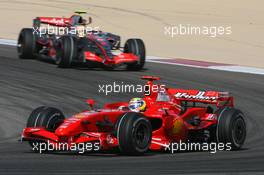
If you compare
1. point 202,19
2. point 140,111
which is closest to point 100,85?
point 140,111

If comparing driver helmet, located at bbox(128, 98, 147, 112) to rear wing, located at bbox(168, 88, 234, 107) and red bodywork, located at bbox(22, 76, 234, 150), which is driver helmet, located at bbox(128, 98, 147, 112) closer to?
red bodywork, located at bbox(22, 76, 234, 150)

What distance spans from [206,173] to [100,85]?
38.8 ft

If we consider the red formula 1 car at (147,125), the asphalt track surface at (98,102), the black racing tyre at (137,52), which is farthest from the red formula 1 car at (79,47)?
the red formula 1 car at (147,125)

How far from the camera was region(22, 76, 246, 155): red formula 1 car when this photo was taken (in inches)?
519

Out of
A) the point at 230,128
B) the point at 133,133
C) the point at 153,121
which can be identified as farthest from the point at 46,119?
the point at 230,128

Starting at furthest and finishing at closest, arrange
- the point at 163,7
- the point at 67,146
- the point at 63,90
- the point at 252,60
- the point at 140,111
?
the point at 163,7
the point at 252,60
the point at 63,90
the point at 140,111
the point at 67,146

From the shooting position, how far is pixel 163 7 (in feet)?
151

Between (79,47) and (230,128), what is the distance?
39.2 ft

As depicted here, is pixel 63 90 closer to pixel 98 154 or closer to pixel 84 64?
pixel 84 64

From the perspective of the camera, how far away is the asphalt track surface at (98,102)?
1166cm

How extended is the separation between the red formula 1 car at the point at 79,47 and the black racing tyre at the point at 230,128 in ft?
36.2

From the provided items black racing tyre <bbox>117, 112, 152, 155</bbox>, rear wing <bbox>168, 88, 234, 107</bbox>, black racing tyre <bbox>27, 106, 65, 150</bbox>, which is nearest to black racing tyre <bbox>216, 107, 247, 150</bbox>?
rear wing <bbox>168, 88, 234, 107</bbox>

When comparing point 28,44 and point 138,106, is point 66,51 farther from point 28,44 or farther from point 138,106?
point 138,106

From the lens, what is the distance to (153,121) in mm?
14367
